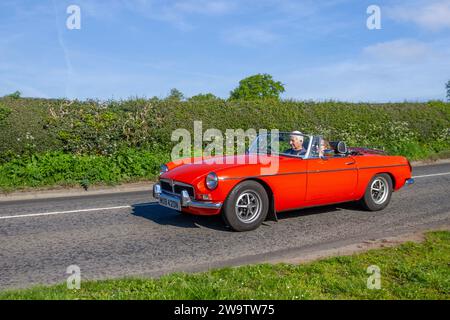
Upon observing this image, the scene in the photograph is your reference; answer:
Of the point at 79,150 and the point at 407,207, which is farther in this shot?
the point at 79,150

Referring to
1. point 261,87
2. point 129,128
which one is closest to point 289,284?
point 129,128

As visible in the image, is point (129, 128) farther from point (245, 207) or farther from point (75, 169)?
point (245, 207)

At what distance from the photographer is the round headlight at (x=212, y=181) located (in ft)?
20.8

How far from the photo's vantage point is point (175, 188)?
6.93 meters

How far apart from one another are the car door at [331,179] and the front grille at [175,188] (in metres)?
1.92

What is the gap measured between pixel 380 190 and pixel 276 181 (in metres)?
2.65

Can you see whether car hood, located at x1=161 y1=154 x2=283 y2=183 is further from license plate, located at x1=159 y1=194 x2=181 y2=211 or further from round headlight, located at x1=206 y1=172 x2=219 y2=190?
license plate, located at x1=159 y1=194 x2=181 y2=211

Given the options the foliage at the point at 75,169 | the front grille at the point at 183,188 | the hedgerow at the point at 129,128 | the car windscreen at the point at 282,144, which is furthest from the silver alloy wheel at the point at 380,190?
the hedgerow at the point at 129,128

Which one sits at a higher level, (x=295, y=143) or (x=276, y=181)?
(x=295, y=143)
